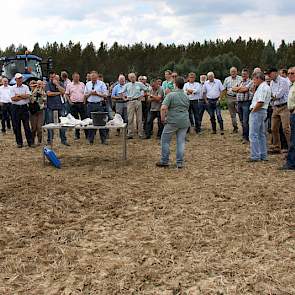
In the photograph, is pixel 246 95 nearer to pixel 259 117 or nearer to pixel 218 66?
pixel 259 117

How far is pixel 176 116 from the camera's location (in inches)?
311

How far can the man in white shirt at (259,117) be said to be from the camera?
26.5ft

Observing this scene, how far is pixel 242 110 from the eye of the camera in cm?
1084

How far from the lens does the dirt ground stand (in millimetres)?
3760

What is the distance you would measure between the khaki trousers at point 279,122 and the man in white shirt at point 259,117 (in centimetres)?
71

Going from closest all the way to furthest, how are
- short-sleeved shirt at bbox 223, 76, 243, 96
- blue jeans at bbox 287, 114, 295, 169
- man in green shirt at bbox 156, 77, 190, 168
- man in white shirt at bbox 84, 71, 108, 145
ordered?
blue jeans at bbox 287, 114, 295, 169, man in green shirt at bbox 156, 77, 190, 168, man in white shirt at bbox 84, 71, 108, 145, short-sleeved shirt at bbox 223, 76, 243, 96

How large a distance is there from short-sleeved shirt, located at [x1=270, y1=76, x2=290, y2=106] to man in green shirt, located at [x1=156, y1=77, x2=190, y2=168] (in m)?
1.99

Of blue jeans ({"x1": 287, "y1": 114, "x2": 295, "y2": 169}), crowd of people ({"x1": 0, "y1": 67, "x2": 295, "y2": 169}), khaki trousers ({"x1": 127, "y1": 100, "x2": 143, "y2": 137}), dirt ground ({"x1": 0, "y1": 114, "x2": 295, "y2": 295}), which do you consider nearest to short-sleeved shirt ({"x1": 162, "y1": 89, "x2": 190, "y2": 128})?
crowd of people ({"x1": 0, "y1": 67, "x2": 295, "y2": 169})

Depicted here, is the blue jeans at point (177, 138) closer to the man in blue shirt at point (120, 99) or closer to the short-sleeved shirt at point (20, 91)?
the short-sleeved shirt at point (20, 91)

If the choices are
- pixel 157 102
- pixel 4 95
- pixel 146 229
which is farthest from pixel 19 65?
pixel 146 229

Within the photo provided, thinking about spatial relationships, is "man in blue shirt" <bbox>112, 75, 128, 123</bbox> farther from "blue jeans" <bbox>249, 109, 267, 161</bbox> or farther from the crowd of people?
"blue jeans" <bbox>249, 109, 267, 161</bbox>

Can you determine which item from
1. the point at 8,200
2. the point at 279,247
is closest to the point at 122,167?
the point at 8,200

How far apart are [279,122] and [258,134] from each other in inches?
43.4

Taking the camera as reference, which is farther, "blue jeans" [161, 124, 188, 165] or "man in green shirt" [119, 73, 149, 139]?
"man in green shirt" [119, 73, 149, 139]
